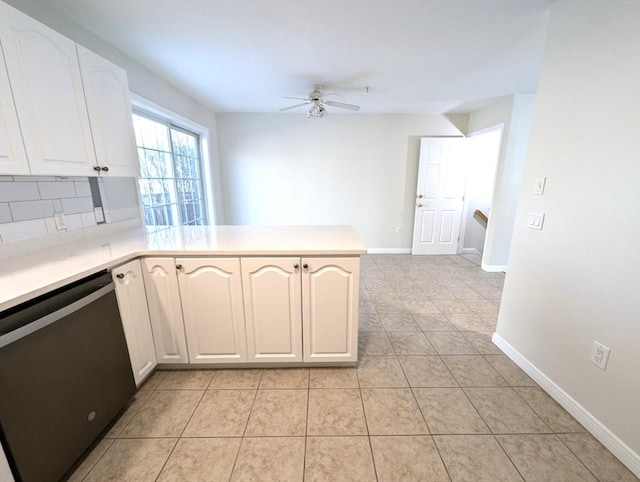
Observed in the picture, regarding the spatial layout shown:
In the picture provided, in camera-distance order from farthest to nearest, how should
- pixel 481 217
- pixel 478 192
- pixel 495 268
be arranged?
pixel 478 192, pixel 481 217, pixel 495 268

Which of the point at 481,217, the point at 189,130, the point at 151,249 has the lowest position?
the point at 481,217

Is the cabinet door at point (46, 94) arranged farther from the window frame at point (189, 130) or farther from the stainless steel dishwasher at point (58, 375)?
the window frame at point (189, 130)

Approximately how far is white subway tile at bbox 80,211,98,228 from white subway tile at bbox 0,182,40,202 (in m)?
0.30

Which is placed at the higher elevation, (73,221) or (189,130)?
(189,130)

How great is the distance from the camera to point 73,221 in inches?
69.3

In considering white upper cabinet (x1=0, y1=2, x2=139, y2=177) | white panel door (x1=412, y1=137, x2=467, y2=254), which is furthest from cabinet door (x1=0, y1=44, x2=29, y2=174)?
white panel door (x1=412, y1=137, x2=467, y2=254)

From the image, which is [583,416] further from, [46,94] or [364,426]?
[46,94]

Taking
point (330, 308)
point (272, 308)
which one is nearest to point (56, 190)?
point (272, 308)

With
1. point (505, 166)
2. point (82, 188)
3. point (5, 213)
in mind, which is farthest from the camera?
point (505, 166)

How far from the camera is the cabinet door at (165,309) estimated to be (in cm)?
162

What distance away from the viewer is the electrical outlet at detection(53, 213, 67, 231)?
1.64 m

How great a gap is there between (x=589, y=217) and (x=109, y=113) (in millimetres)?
2909

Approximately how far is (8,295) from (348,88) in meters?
3.34

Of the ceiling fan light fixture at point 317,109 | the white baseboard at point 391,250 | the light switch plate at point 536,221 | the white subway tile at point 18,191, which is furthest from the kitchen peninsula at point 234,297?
the white baseboard at point 391,250
